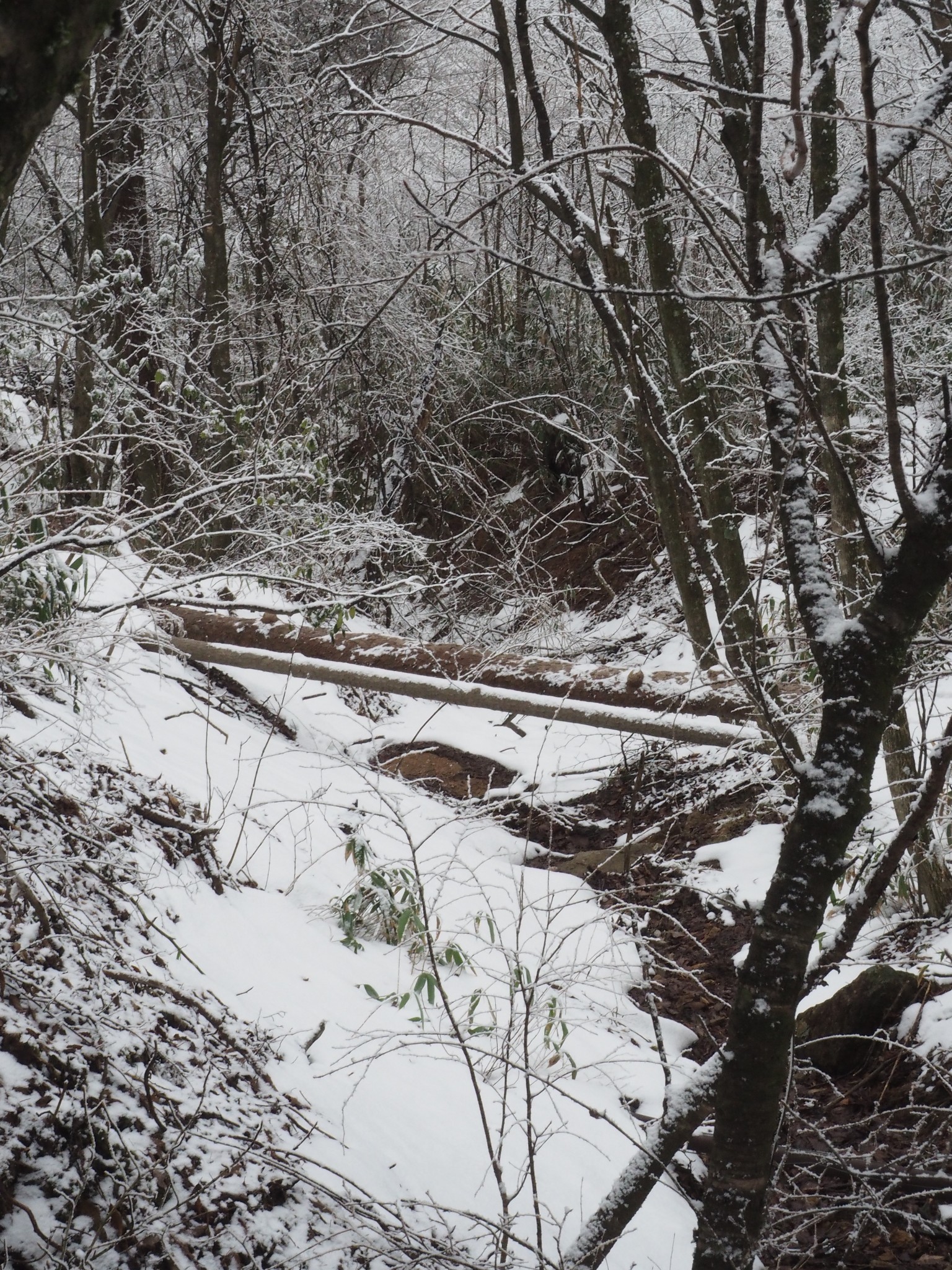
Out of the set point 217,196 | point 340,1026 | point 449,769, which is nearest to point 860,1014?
point 340,1026

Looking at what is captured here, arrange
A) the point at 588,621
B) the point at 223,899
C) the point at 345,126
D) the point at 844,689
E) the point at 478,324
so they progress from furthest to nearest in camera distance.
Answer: the point at 478,324 → the point at 345,126 → the point at 588,621 → the point at 223,899 → the point at 844,689

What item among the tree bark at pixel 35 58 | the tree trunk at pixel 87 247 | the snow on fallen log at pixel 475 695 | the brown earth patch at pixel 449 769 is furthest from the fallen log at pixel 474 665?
the tree trunk at pixel 87 247

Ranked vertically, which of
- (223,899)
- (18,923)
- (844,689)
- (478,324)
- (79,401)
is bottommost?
(223,899)

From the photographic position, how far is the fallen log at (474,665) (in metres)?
3.70

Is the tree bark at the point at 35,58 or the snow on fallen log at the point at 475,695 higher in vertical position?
the tree bark at the point at 35,58

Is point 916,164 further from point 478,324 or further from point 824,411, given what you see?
point 824,411

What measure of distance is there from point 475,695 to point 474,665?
Answer: 193 millimetres

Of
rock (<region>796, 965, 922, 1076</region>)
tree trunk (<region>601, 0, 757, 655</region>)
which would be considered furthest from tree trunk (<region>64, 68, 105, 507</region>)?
rock (<region>796, 965, 922, 1076</region>)

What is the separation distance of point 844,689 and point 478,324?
29.5ft

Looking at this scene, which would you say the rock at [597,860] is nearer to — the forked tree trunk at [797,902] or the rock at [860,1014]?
the rock at [860,1014]

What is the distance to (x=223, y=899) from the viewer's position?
338 centimetres

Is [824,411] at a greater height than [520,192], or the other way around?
[520,192]

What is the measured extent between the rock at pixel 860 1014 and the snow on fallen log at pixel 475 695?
929 millimetres

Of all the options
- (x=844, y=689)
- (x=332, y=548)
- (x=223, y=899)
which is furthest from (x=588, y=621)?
(x=844, y=689)
